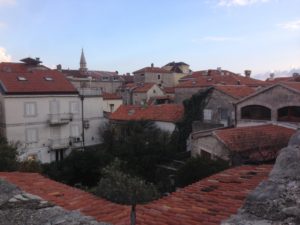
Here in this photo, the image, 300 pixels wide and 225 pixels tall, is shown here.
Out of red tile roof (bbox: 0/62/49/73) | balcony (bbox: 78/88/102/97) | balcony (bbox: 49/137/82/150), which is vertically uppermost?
red tile roof (bbox: 0/62/49/73)

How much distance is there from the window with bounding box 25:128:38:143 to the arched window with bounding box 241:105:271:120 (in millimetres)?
19086

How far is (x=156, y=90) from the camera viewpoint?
55844mm

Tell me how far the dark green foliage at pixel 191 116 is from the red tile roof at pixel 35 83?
474 inches

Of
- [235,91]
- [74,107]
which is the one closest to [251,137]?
[235,91]

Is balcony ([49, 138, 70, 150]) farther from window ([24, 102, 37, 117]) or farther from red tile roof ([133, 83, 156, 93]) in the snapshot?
red tile roof ([133, 83, 156, 93])

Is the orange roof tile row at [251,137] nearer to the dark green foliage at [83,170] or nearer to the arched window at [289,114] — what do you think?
the arched window at [289,114]

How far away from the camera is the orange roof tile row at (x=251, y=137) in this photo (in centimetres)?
1748

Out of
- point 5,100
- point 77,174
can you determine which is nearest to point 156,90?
point 5,100

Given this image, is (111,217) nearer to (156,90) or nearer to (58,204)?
(58,204)

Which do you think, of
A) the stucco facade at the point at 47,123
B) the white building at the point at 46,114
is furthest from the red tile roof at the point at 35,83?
the stucco facade at the point at 47,123

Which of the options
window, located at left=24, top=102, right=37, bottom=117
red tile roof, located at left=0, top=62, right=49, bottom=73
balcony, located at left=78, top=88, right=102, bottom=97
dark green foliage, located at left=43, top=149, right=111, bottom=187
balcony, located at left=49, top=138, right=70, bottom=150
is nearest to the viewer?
dark green foliage, located at left=43, top=149, right=111, bottom=187

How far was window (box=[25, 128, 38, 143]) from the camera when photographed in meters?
31.2

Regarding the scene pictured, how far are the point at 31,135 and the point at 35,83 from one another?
519 cm

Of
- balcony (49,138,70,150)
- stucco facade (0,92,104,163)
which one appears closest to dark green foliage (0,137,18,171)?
stucco facade (0,92,104,163)
